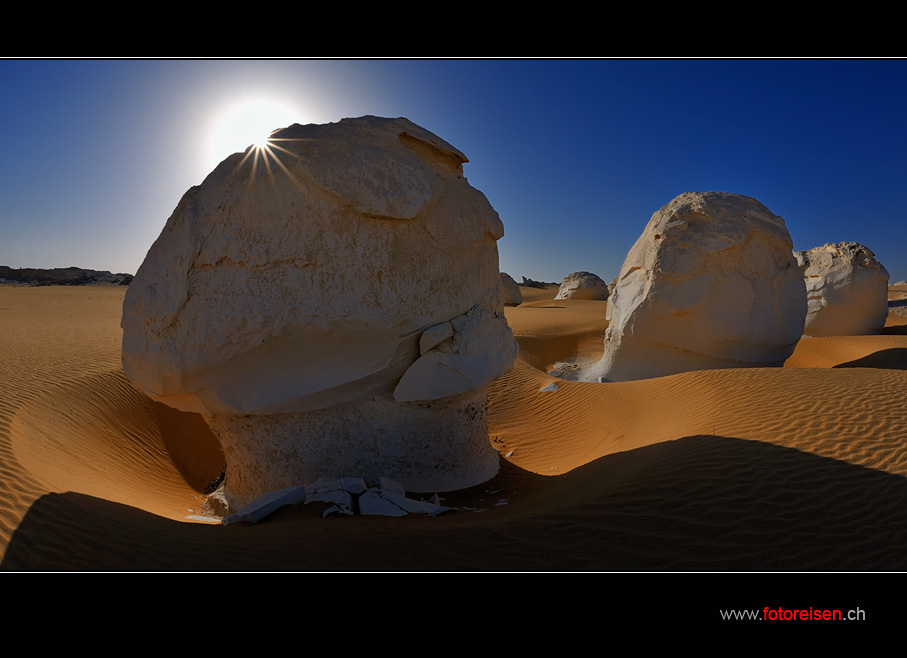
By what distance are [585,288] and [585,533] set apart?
3168 centimetres

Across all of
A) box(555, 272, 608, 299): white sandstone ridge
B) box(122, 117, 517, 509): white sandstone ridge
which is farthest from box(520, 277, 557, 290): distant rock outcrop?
box(122, 117, 517, 509): white sandstone ridge

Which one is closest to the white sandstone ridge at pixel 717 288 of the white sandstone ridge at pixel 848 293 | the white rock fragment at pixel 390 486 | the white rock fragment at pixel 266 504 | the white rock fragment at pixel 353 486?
the white sandstone ridge at pixel 848 293

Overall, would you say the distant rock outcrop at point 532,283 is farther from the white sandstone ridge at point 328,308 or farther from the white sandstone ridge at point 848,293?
the white sandstone ridge at point 328,308

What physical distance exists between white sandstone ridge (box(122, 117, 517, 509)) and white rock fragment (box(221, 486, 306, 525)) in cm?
61

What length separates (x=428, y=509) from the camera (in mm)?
4477

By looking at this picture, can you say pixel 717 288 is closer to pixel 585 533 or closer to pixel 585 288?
pixel 585 533

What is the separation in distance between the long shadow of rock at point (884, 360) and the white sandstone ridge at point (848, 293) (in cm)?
419

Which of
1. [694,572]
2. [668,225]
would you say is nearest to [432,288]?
[694,572]

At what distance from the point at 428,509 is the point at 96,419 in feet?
18.2

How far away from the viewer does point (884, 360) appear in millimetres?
10727

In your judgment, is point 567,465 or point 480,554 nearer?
point 480,554

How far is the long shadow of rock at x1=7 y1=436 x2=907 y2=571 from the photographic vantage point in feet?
10.2

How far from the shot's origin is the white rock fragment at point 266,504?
423cm

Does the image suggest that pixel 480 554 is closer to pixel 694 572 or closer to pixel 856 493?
pixel 694 572
